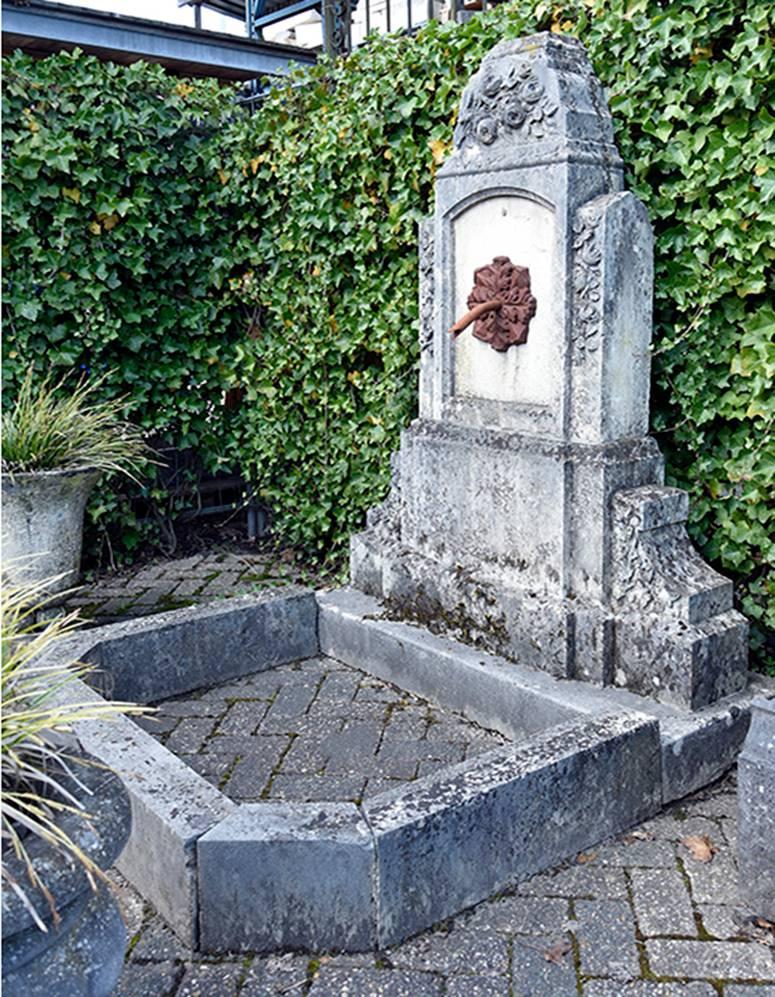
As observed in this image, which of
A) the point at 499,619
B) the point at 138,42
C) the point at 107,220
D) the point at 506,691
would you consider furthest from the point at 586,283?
the point at 138,42

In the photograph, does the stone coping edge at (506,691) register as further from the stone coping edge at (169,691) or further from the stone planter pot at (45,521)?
the stone planter pot at (45,521)

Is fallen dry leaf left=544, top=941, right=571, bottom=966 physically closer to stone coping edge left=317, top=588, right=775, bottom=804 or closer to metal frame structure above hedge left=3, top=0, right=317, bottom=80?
stone coping edge left=317, top=588, right=775, bottom=804

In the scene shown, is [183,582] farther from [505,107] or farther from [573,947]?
[573,947]

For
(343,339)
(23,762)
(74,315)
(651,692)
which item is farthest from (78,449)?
(23,762)

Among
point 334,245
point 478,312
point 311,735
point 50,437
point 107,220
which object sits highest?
point 107,220

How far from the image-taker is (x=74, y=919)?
1857 mm

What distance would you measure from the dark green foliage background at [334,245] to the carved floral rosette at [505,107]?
346mm

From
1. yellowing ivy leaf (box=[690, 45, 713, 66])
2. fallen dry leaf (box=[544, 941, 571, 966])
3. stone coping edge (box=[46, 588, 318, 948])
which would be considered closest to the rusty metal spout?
yellowing ivy leaf (box=[690, 45, 713, 66])

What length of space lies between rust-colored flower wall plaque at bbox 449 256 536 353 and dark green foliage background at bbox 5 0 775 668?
512 millimetres

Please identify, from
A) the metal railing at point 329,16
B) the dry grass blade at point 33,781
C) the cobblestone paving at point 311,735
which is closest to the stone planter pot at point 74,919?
the dry grass blade at point 33,781

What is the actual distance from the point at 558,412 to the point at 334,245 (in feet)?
6.83

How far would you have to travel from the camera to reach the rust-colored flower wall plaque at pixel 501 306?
3930 mm

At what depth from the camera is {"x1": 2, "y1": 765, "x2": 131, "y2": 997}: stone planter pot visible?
174cm

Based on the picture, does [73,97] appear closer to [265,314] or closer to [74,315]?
[74,315]
